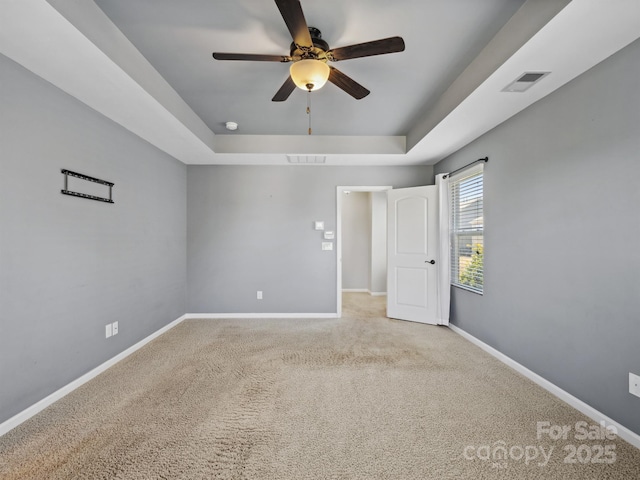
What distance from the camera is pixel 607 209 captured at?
1.83m

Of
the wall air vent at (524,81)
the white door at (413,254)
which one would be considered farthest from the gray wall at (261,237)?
the wall air vent at (524,81)

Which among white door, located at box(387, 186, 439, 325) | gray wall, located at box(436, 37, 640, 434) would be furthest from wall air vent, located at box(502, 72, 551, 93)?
white door, located at box(387, 186, 439, 325)

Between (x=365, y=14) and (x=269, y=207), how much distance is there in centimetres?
294

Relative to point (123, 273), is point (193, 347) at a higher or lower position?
lower

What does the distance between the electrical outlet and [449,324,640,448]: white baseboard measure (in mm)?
242

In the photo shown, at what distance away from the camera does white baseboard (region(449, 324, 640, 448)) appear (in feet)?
5.60

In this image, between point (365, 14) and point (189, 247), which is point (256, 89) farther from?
point (189, 247)

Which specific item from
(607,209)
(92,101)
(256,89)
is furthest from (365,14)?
(92,101)

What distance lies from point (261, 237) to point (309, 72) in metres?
2.88

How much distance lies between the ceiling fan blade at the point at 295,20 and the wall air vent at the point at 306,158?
7.23ft

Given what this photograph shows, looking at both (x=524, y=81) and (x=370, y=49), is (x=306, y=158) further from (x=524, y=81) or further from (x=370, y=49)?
(x=524, y=81)

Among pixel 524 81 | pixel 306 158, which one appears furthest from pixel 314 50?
pixel 306 158

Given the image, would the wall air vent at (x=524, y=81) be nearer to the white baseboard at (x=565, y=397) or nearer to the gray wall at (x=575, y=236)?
the gray wall at (x=575, y=236)

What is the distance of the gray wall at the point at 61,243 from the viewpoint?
1858 millimetres
